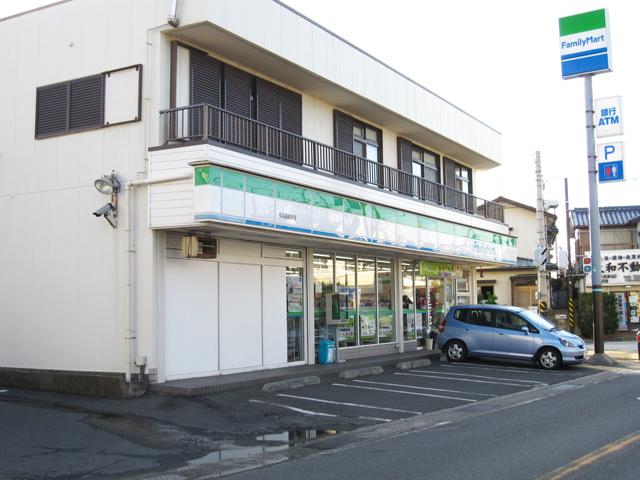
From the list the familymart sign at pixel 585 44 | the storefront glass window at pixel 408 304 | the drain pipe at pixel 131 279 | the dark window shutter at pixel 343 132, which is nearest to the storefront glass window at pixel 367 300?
the storefront glass window at pixel 408 304

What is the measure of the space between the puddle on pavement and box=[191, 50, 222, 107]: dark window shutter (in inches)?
307

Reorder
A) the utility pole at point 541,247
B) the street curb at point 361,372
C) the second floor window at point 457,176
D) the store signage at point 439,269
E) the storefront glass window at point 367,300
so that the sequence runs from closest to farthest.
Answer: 1. the street curb at point 361,372
2. the storefront glass window at point 367,300
3. the store signage at point 439,269
4. the utility pole at point 541,247
5. the second floor window at point 457,176

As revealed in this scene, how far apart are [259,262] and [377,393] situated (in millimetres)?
4552

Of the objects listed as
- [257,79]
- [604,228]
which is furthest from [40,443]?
[604,228]

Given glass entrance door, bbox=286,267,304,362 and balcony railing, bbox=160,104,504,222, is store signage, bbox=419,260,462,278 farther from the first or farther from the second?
glass entrance door, bbox=286,267,304,362

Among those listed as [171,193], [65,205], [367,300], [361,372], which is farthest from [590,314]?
[65,205]

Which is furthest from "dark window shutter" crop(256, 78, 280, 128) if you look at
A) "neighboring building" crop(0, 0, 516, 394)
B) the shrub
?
the shrub

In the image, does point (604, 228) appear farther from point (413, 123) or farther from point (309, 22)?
point (309, 22)

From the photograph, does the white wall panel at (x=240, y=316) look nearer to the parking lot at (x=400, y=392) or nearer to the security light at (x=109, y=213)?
the parking lot at (x=400, y=392)

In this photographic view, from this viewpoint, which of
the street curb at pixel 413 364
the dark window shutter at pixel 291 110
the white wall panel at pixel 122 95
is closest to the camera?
the white wall panel at pixel 122 95

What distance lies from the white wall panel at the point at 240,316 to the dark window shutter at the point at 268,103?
12.4ft

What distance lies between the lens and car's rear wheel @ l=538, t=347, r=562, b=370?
18.7m

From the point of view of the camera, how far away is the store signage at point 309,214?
12898 millimetres

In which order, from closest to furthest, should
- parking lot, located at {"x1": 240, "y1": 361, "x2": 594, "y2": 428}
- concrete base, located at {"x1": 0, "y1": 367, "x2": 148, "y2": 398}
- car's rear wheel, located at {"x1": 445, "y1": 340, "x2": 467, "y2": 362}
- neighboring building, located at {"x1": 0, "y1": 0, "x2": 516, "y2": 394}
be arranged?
parking lot, located at {"x1": 240, "y1": 361, "x2": 594, "y2": 428} < concrete base, located at {"x1": 0, "y1": 367, "x2": 148, "y2": 398} < neighboring building, located at {"x1": 0, "y1": 0, "x2": 516, "y2": 394} < car's rear wheel, located at {"x1": 445, "y1": 340, "x2": 467, "y2": 362}
